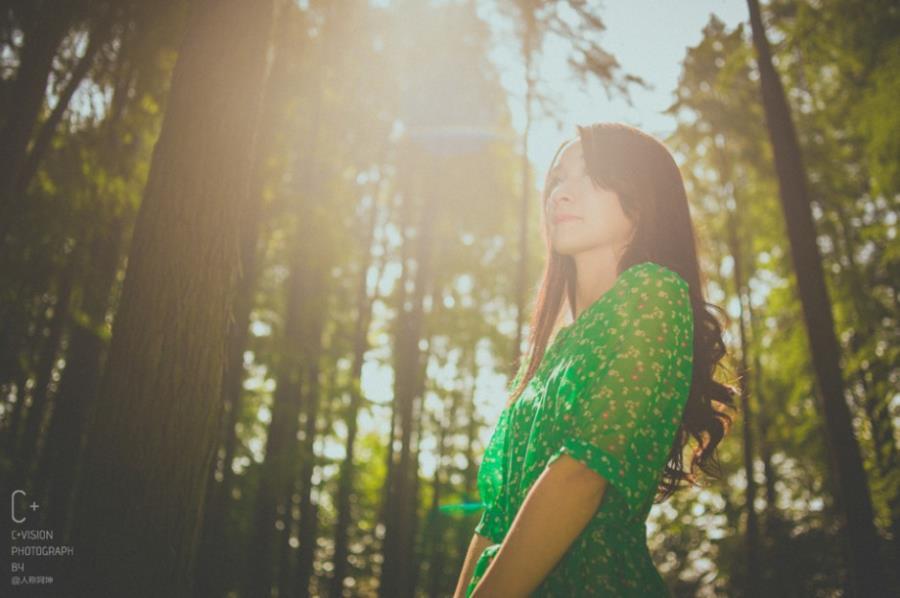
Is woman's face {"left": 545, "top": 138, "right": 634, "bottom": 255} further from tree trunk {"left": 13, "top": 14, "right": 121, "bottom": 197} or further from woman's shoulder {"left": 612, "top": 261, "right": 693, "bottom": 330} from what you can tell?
tree trunk {"left": 13, "top": 14, "right": 121, "bottom": 197}

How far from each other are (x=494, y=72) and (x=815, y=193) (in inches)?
318

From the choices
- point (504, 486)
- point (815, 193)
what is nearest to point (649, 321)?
point (504, 486)

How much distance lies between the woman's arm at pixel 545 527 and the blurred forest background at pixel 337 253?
3.27ft

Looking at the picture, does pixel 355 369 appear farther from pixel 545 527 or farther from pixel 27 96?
pixel 545 527

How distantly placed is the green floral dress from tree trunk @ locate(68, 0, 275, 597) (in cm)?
211

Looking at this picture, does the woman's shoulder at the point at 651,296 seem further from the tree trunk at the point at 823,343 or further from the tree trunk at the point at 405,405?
the tree trunk at the point at 405,405

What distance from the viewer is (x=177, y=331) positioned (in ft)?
10.1

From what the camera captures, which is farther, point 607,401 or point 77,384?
point 77,384

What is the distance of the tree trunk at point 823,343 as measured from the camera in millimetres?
5574

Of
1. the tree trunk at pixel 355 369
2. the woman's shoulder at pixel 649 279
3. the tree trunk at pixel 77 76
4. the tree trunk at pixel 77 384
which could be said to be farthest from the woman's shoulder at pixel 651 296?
the tree trunk at pixel 355 369

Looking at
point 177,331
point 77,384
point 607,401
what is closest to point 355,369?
point 77,384

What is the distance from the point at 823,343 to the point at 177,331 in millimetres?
6516

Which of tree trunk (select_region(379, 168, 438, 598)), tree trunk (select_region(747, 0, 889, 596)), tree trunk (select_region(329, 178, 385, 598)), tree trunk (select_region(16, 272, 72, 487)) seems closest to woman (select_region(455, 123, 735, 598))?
tree trunk (select_region(747, 0, 889, 596))

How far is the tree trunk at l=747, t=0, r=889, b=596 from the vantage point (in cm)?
557
